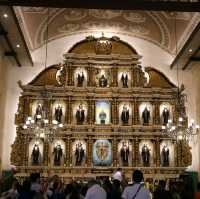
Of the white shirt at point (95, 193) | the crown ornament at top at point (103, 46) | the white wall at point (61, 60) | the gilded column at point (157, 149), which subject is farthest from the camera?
the crown ornament at top at point (103, 46)

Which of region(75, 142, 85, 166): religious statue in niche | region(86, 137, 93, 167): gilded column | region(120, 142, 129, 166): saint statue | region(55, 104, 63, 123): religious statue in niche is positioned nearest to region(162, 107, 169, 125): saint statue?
region(120, 142, 129, 166): saint statue

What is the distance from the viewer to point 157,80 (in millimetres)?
16891

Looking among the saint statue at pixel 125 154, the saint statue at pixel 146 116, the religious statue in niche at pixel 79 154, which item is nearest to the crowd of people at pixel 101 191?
the religious statue in niche at pixel 79 154

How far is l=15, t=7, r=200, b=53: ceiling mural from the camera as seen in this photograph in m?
15.4

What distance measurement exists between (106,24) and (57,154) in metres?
6.27

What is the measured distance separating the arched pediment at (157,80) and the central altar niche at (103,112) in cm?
222

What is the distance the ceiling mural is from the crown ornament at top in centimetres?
56

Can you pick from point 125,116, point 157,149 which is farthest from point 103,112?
point 157,149

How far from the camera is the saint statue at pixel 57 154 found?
1563 cm

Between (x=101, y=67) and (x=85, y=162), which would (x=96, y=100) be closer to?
(x=101, y=67)

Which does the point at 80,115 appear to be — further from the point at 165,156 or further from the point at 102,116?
the point at 165,156

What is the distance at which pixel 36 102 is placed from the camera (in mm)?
16422

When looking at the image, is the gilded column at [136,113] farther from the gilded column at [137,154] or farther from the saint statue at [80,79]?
the saint statue at [80,79]

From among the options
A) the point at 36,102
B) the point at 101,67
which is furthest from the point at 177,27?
the point at 36,102
